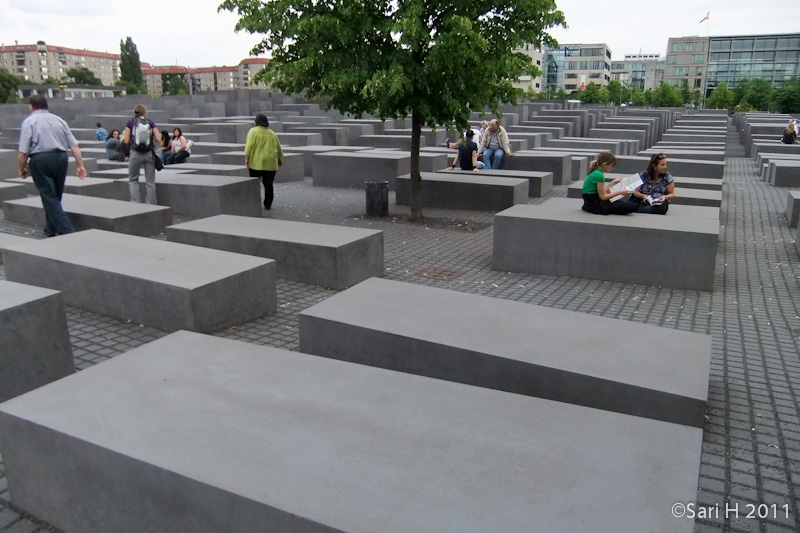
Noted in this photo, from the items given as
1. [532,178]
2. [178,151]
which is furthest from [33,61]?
[532,178]

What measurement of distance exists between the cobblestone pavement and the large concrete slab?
0.94ft

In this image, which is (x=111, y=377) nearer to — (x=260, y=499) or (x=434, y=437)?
(x=260, y=499)

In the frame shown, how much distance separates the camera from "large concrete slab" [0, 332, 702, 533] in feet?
8.13

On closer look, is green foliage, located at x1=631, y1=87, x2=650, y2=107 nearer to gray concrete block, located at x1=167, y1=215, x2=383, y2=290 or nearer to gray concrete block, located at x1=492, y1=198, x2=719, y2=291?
gray concrete block, located at x1=492, y1=198, x2=719, y2=291

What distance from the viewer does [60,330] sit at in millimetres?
4891

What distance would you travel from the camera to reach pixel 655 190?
9.27 meters

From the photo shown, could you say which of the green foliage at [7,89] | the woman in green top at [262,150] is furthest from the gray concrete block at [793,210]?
the green foliage at [7,89]

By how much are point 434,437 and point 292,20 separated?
892cm

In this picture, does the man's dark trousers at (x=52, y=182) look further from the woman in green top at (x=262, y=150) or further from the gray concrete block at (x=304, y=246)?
the woman in green top at (x=262, y=150)

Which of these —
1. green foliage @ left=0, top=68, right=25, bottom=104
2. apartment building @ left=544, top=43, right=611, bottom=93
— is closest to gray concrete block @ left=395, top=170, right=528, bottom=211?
green foliage @ left=0, top=68, right=25, bottom=104

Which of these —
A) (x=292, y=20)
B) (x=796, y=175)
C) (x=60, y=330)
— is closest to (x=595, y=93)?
(x=796, y=175)

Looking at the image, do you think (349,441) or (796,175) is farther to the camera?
(796,175)

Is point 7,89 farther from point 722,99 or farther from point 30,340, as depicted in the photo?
point 722,99

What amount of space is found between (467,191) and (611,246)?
513 centimetres
